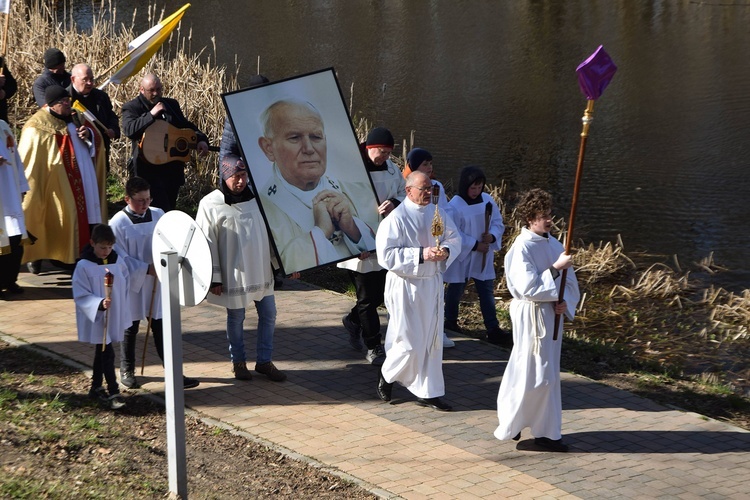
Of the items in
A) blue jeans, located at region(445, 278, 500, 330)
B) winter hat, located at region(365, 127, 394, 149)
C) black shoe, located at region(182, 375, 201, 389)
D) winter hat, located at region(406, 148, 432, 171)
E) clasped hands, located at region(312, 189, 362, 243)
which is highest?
winter hat, located at region(365, 127, 394, 149)

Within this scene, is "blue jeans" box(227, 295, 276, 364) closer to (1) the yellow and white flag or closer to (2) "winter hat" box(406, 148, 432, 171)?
(2) "winter hat" box(406, 148, 432, 171)

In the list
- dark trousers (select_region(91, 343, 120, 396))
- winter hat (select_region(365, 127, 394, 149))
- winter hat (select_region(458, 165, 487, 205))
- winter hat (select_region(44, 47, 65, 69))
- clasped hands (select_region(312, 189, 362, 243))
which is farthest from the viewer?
winter hat (select_region(44, 47, 65, 69))

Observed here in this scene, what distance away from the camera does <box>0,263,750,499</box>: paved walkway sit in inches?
272

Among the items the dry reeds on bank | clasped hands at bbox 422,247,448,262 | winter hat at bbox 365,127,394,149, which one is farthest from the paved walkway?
the dry reeds on bank

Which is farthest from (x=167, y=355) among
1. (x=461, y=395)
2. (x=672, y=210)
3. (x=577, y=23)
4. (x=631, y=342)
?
(x=577, y=23)

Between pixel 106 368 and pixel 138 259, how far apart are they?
0.82 metres

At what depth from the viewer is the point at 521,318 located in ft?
24.4

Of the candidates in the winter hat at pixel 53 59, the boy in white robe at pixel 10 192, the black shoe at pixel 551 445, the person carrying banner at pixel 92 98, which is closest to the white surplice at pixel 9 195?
the boy in white robe at pixel 10 192

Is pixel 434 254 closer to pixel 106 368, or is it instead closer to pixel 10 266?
pixel 106 368

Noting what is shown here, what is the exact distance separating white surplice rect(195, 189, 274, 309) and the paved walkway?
711mm

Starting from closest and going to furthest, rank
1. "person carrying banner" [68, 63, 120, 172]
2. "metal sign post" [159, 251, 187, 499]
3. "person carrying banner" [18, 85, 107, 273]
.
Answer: "metal sign post" [159, 251, 187, 499] < "person carrying banner" [18, 85, 107, 273] < "person carrying banner" [68, 63, 120, 172]

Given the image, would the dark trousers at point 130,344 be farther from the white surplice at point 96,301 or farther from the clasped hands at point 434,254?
the clasped hands at point 434,254

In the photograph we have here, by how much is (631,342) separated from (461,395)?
291 centimetres

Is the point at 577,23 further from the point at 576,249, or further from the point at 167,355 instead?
the point at 167,355
